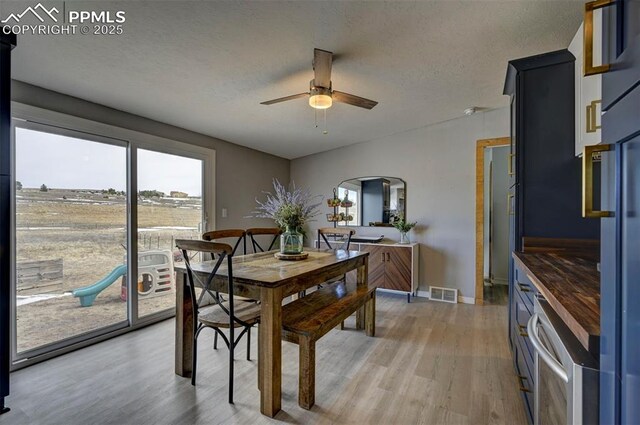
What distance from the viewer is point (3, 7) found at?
157cm

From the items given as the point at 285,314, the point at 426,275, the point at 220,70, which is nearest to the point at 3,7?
the point at 220,70

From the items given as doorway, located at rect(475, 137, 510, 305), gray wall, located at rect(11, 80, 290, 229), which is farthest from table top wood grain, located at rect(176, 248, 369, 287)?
doorway, located at rect(475, 137, 510, 305)

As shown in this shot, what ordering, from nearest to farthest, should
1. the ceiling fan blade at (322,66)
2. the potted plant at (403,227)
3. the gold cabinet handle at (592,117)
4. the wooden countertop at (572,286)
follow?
the wooden countertop at (572,286) → the gold cabinet handle at (592,117) → the ceiling fan blade at (322,66) → the potted plant at (403,227)

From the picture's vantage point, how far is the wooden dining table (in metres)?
1.79

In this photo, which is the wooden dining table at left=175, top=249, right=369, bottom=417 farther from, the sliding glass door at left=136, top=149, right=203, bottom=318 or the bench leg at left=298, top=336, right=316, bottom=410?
the sliding glass door at left=136, top=149, right=203, bottom=318

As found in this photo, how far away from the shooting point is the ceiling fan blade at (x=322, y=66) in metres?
2.13

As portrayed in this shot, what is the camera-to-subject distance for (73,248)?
2.65 meters

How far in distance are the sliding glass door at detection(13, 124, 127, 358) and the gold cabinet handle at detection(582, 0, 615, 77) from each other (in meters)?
3.31

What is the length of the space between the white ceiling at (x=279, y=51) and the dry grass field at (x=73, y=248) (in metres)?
0.93

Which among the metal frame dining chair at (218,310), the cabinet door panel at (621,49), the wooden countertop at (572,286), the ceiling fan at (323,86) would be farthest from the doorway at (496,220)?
the cabinet door panel at (621,49)

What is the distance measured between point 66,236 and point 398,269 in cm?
365

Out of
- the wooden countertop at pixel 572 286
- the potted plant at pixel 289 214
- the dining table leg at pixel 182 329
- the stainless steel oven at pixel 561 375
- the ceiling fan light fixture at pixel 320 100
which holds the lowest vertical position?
the dining table leg at pixel 182 329

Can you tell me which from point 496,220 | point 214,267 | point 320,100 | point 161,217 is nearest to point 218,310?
point 214,267

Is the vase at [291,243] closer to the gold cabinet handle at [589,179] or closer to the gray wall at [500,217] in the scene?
the gold cabinet handle at [589,179]
